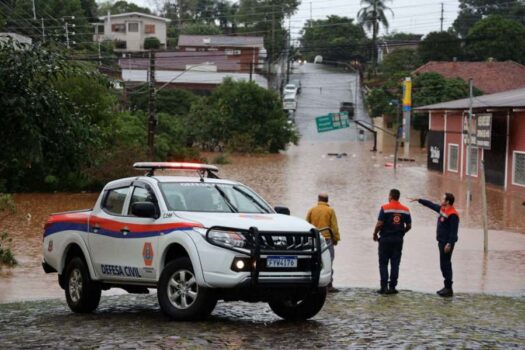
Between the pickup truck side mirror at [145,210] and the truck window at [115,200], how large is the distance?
84 cm

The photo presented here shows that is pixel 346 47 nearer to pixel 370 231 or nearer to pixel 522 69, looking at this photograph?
pixel 522 69

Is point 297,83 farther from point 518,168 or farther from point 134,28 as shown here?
point 518,168

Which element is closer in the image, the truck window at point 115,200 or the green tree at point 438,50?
the truck window at point 115,200

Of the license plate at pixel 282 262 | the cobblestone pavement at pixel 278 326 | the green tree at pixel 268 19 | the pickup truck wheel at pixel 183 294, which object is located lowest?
the cobblestone pavement at pixel 278 326

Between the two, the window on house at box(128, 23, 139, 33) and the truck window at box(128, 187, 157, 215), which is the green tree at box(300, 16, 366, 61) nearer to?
the window on house at box(128, 23, 139, 33)

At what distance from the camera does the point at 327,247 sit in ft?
36.2

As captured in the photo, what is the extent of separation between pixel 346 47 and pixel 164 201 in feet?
425

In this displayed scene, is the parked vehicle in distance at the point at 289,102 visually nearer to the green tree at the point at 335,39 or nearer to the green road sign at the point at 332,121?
the green road sign at the point at 332,121

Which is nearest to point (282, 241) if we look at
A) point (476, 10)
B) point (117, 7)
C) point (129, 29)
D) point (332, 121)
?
point (332, 121)

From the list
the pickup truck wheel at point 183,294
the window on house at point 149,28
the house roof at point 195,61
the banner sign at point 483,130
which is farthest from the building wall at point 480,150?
the window on house at point 149,28

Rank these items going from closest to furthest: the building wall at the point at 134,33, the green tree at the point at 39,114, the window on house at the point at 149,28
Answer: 1. the green tree at the point at 39,114
2. the building wall at the point at 134,33
3. the window on house at the point at 149,28

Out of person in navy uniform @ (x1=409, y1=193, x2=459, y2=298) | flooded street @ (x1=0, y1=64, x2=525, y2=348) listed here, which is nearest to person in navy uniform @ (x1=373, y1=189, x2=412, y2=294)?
flooded street @ (x1=0, y1=64, x2=525, y2=348)

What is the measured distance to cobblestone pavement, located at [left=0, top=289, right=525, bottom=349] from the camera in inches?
374

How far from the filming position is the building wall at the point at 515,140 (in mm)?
41438
